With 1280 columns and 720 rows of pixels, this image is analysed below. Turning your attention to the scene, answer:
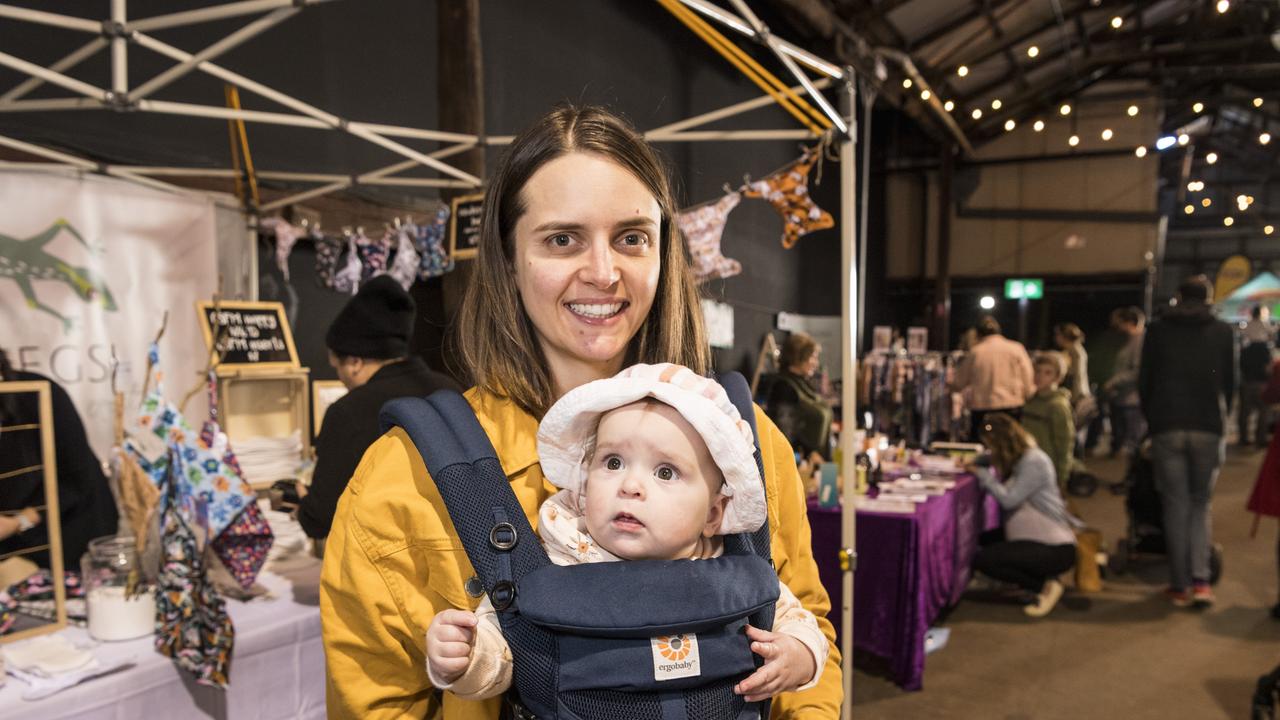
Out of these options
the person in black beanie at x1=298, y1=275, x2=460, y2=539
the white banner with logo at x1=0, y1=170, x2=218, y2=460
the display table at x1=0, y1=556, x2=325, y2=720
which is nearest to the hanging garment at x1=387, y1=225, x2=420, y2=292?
the white banner with logo at x1=0, y1=170, x2=218, y2=460

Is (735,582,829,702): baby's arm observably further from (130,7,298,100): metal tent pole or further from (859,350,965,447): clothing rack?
(859,350,965,447): clothing rack

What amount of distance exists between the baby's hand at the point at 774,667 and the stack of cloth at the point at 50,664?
5.16ft

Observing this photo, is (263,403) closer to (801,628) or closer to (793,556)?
(793,556)

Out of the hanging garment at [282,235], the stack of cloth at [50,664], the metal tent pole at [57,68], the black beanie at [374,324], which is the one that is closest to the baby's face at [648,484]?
the stack of cloth at [50,664]

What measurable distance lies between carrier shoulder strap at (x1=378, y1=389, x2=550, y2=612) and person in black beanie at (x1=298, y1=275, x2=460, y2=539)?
1363 millimetres

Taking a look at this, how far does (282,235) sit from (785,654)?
3549 mm

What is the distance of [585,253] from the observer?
1175mm

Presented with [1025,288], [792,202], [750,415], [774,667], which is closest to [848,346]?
[792,202]

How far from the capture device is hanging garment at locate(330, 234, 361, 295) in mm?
4141

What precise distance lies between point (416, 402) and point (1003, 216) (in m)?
16.9

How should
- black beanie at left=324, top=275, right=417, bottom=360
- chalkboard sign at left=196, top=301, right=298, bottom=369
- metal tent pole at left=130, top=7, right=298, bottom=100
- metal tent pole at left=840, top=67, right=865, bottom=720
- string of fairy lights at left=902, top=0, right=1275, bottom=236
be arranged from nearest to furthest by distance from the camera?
metal tent pole at left=130, top=7, right=298, bottom=100 < black beanie at left=324, top=275, right=417, bottom=360 < metal tent pole at left=840, top=67, right=865, bottom=720 < chalkboard sign at left=196, top=301, right=298, bottom=369 < string of fairy lights at left=902, top=0, right=1275, bottom=236

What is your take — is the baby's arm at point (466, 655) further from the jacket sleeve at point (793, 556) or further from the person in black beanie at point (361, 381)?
the person in black beanie at point (361, 381)

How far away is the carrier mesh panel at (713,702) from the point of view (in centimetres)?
100

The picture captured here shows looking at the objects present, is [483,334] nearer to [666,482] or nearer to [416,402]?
[416,402]
